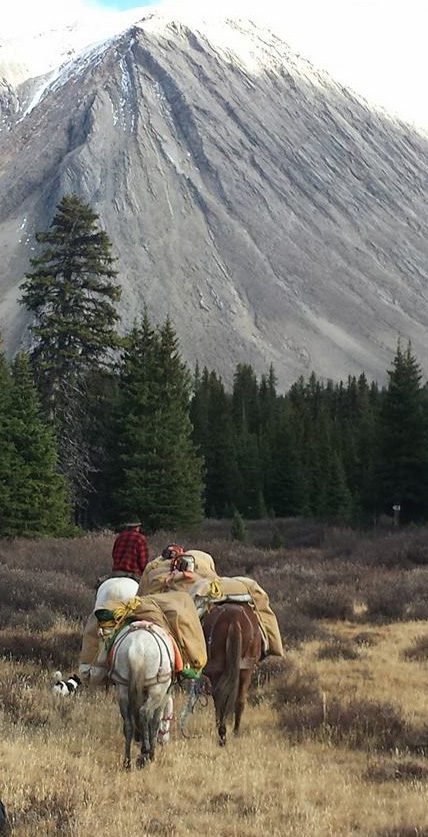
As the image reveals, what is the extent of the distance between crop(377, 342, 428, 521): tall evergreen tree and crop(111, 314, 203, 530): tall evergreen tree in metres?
9.62

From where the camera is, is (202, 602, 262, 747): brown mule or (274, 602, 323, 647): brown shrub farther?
(274, 602, 323, 647): brown shrub

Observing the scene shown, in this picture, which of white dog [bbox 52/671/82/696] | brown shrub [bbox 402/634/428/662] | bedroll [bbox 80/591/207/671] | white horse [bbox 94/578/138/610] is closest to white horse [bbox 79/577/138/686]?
white horse [bbox 94/578/138/610]

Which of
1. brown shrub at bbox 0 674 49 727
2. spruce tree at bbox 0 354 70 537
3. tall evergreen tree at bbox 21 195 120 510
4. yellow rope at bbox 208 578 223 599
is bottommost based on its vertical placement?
brown shrub at bbox 0 674 49 727

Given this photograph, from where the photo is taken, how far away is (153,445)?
29.5 metres

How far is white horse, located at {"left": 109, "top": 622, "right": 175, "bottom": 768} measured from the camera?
7.23 meters

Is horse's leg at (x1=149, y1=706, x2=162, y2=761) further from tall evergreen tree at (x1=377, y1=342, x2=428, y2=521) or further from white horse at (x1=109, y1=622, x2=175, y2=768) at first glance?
tall evergreen tree at (x1=377, y1=342, x2=428, y2=521)

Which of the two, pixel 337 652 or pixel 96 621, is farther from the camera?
→ pixel 337 652

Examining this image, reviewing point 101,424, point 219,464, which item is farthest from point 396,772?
point 219,464

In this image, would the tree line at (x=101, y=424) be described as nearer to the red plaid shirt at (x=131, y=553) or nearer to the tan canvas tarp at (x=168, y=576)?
the red plaid shirt at (x=131, y=553)

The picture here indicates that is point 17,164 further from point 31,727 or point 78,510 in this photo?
point 31,727

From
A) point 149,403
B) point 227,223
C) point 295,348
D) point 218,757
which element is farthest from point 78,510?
point 227,223

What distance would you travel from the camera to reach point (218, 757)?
7.83 meters

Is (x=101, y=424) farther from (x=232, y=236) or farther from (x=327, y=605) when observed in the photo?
(x=232, y=236)

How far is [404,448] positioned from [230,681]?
95.0ft
